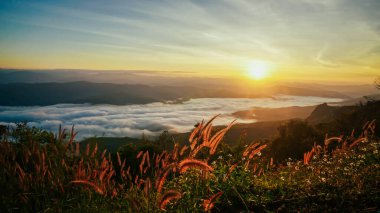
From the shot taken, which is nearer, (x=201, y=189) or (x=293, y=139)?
(x=201, y=189)

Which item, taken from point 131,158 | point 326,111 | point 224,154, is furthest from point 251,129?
point 224,154

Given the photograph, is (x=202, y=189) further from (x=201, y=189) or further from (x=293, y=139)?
(x=293, y=139)

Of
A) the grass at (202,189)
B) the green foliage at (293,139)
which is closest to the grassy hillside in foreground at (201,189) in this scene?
the grass at (202,189)

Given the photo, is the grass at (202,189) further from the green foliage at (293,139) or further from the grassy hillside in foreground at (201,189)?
the green foliage at (293,139)

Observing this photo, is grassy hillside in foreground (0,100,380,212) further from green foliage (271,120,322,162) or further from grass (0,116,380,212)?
green foliage (271,120,322,162)

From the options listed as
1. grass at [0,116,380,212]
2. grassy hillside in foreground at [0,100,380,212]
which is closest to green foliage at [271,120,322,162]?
grassy hillside in foreground at [0,100,380,212]

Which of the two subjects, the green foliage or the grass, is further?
the green foliage

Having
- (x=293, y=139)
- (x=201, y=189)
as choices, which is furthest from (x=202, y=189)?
(x=293, y=139)

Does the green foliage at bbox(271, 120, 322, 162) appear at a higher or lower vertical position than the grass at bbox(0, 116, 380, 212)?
lower

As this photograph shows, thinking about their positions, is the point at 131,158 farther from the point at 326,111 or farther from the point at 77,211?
the point at 326,111

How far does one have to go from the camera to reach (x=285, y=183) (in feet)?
21.2

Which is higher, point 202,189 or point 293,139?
point 202,189

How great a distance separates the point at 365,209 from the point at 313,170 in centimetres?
301

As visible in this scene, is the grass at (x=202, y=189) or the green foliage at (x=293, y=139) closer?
the grass at (x=202, y=189)
